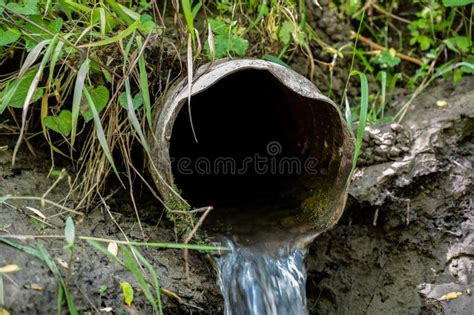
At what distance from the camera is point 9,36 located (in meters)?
2.29

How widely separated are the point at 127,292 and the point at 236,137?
4.52ft

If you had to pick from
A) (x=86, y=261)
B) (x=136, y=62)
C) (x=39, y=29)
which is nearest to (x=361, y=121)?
(x=136, y=62)

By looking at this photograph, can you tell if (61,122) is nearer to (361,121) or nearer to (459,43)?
(361,121)

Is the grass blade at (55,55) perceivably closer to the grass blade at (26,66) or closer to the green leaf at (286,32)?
the grass blade at (26,66)

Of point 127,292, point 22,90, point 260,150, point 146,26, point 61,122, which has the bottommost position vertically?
point 127,292

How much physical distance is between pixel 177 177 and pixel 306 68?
838 mm

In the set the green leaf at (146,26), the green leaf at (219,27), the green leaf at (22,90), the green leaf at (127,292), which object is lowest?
the green leaf at (127,292)

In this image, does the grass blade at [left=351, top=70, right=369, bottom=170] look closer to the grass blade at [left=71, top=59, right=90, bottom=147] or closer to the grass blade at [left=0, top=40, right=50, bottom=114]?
the grass blade at [left=71, top=59, right=90, bottom=147]

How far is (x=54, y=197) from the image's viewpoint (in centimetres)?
241

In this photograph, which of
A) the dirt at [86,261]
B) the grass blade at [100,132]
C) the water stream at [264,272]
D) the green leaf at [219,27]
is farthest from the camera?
the green leaf at [219,27]

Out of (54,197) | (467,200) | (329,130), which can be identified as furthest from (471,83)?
(54,197)

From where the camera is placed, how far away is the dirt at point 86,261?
6.36ft

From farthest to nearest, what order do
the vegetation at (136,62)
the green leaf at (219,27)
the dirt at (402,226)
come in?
the dirt at (402,226), the green leaf at (219,27), the vegetation at (136,62)

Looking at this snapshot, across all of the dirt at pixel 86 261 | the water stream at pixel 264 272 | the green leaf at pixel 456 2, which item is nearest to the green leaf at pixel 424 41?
the green leaf at pixel 456 2
